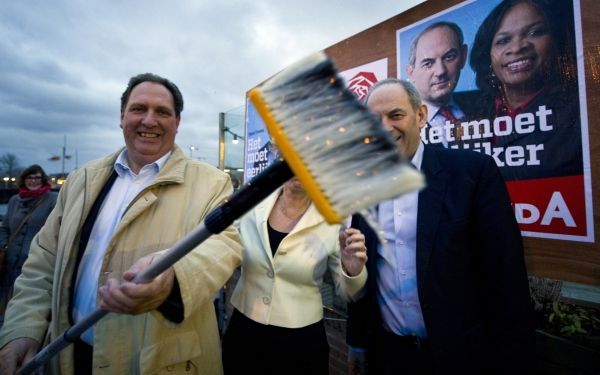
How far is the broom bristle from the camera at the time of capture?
0.90 m

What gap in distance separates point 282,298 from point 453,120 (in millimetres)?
2258

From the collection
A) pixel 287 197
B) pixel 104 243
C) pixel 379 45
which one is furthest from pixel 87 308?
pixel 379 45

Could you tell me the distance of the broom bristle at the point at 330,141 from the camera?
2.95ft

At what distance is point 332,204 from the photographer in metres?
0.89

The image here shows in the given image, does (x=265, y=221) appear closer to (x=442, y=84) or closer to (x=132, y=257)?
(x=132, y=257)

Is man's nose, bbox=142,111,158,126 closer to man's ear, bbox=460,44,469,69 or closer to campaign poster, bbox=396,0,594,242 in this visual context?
campaign poster, bbox=396,0,594,242

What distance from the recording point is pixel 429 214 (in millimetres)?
1764

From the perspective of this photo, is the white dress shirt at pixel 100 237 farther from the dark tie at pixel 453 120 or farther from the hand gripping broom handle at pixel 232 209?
the dark tie at pixel 453 120

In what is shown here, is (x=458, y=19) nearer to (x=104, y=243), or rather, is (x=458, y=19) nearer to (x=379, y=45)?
(x=379, y=45)

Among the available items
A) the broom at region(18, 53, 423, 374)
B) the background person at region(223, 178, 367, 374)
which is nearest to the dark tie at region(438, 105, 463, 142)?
the background person at region(223, 178, 367, 374)

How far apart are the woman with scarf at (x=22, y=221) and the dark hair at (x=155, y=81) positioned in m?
4.09

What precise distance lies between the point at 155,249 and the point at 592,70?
3131 mm

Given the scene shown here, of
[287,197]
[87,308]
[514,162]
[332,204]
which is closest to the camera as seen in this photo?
[332,204]

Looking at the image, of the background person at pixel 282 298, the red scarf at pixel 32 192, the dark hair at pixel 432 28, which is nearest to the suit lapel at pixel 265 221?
the background person at pixel 282 298
